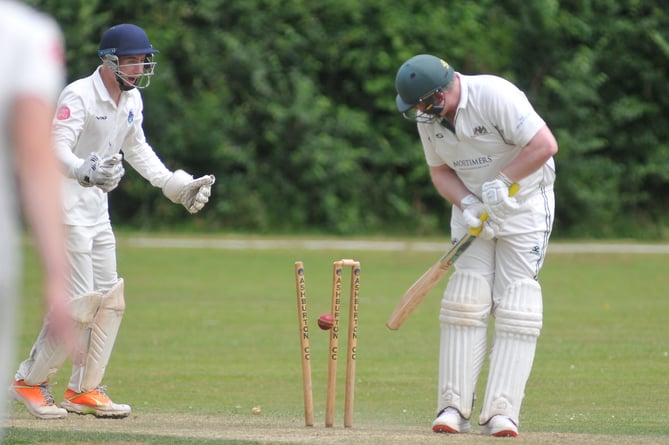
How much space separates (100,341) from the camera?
7160 millimetres

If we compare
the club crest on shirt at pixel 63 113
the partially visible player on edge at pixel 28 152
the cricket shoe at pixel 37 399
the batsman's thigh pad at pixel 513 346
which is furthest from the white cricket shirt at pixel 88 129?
the partially visible player on edge at pixel 28 152

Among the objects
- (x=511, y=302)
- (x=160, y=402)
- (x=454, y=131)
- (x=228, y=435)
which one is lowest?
(x=160, y=402)

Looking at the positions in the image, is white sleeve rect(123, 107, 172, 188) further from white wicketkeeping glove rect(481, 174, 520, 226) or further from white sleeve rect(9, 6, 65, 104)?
white sleeve rect(9, 6, 65, 104)

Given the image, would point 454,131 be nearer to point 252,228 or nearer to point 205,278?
point 205,278

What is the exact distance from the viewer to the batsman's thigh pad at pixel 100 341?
7152 mm

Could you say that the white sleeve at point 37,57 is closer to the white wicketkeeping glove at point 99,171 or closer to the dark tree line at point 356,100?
the white wicketkeeping glove at point 99,171

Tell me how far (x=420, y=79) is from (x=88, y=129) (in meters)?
1.98

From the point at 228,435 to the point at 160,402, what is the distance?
2379mm

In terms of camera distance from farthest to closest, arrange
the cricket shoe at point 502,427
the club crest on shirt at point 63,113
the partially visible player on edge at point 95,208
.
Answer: the partially visible player on edge at point 95,208
the club crest on shirt at point 63,113
the cricket shoe at point 502,427

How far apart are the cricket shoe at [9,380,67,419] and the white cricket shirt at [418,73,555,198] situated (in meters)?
2.61

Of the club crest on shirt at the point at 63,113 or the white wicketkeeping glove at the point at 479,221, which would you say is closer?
the white wicketkeeping glove at the point at 479,221

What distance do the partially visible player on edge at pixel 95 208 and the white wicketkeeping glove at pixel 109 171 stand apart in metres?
0.13

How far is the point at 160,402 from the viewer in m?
8.18

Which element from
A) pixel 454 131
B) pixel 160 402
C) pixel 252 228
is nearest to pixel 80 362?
pixel 160 402
